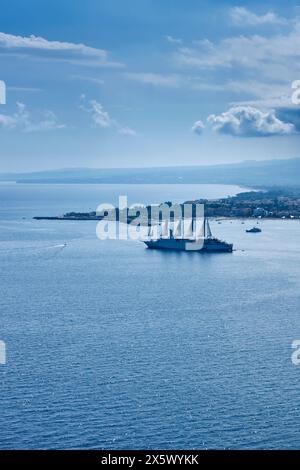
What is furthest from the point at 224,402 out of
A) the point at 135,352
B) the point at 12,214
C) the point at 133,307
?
the point at 12,214

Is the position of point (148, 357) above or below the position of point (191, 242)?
below

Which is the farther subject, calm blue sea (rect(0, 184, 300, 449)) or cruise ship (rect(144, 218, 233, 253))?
cruise ship (rect(144, 218, 233, 253))

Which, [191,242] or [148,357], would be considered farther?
[191,242]

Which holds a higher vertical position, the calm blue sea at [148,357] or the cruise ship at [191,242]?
the cruise ship at [191,242]

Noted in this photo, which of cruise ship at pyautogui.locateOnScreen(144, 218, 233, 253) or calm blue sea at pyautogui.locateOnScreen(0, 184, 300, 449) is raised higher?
cruise ship at pyautogui.locateOnScreen(144, 218, 233, 253)

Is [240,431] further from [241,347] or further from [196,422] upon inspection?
[241,347]

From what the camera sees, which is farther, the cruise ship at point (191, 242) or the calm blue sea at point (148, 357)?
the cruise ship at point (191, 242)
